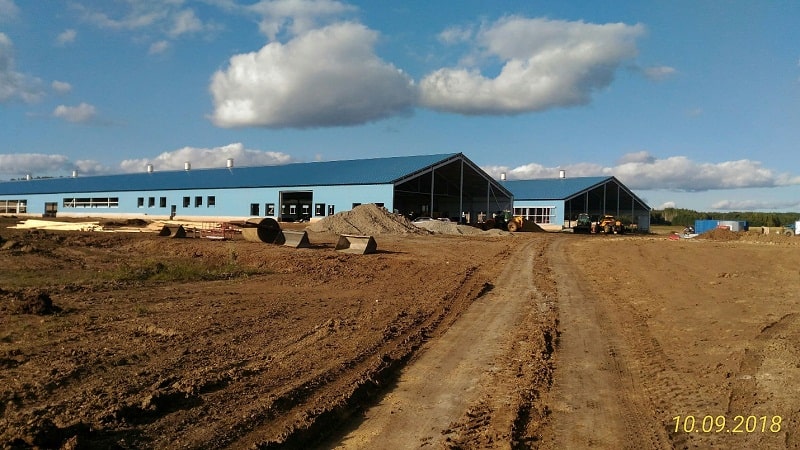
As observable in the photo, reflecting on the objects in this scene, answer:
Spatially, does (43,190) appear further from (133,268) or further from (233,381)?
(233,381)

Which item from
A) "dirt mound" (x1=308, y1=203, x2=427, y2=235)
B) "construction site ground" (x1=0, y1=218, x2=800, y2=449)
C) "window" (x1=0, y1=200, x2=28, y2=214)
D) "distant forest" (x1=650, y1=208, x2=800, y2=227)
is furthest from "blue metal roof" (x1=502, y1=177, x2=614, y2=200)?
"window" (x1=0, y1=200, x2=28, y2=214)

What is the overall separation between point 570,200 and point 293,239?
46.8 metres

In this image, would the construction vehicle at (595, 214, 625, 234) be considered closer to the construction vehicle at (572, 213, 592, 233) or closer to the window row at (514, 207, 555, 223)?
the construction vehicle at (572, 213, 592, 233)

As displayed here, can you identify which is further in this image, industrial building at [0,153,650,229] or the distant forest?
the distant forest

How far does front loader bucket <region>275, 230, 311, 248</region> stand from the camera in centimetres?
2727

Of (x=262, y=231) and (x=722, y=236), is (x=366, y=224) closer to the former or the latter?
(x=262, y=231)

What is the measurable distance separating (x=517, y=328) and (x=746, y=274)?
11765mm

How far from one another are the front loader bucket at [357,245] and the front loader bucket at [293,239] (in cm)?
222

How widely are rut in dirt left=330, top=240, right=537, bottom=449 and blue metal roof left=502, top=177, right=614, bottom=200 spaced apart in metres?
56.0

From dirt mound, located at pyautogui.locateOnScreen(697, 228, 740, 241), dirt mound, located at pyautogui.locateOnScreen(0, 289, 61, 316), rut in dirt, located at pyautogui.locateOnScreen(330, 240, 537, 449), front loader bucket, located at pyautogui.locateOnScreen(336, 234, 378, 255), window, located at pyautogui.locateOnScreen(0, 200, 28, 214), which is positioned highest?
window, located at pyautogui.locateOnScreen(0, 200, 28, 214)

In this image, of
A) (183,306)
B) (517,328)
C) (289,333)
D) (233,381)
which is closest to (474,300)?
(517,328)

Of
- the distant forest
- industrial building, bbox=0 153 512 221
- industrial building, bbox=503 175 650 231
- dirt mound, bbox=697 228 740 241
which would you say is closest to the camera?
dirt mound, bbox=697 228 740 241

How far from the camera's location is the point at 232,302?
1287 cm

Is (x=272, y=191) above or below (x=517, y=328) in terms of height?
above
